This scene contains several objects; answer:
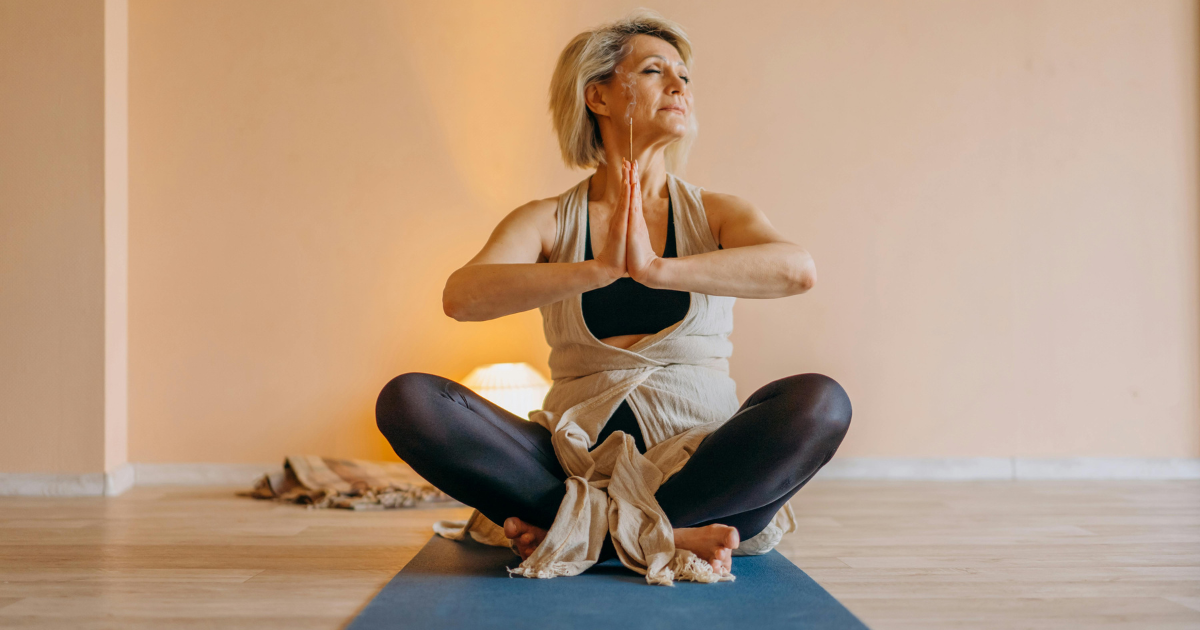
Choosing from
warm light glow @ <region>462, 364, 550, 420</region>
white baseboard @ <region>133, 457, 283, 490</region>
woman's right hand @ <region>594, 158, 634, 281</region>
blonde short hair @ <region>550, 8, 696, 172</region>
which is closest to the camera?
woman's right hand @ <region>594, 158, 634, 281</region>

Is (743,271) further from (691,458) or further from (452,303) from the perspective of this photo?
(452,303)

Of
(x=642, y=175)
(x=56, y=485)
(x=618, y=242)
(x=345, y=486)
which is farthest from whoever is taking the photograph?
(x=56, y=485)

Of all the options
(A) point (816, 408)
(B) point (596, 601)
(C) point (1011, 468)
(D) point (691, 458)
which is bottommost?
(C) point (1011, 468)

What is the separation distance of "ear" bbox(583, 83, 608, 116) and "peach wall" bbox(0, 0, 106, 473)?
6.05 feet

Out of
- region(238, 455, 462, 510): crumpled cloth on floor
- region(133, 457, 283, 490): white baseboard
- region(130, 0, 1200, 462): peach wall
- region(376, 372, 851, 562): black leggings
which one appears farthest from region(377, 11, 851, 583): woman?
region(133, 457, 283, 490): white baseboard

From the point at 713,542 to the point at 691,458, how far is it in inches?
6.1

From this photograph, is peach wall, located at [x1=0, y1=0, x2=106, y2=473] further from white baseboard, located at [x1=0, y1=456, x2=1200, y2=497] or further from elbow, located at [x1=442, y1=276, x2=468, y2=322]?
elbow, located at [x1=442, y1=276, x2=468, y2=322]

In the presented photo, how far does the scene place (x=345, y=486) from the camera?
262 cm

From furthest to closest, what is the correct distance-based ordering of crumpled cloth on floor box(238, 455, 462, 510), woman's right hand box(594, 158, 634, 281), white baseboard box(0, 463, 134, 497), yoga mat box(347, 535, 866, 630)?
white baseboard box(0, 463, 134, 497)
crumpled cloth on floor box(238, 455, 462, 510)
woman's right hand box(594, 158, 634, 281)
yoga mat box(347, 535, 866, 630)

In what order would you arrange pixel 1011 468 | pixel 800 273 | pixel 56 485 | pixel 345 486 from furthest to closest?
pixel 1011 468 → pixel 56 485 → pixel 345 486 → pixel 800 273

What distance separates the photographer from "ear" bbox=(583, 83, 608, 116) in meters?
1.93

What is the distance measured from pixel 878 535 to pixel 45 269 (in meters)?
2.71

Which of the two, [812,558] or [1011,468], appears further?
[1011,468]

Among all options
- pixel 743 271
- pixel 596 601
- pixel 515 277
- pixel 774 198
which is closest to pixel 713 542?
pixel 596 601
